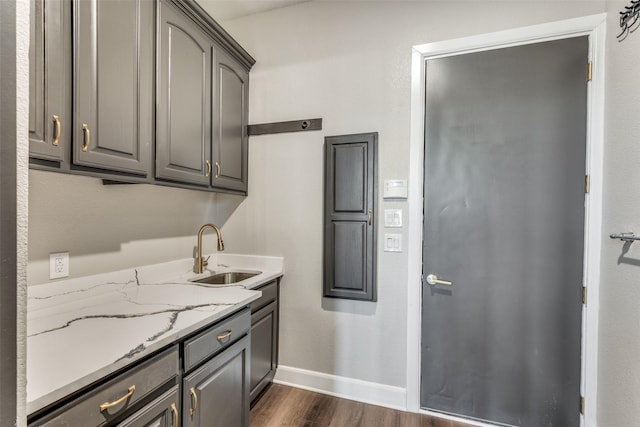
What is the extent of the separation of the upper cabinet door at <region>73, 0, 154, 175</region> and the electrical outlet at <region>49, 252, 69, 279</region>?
518mm

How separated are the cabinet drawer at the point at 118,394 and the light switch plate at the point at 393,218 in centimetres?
145

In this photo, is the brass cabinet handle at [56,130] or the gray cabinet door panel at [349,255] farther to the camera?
the gray cabinet door panel at [349,255]

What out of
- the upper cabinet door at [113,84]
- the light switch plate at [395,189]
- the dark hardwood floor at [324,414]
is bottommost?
the dark hardwood floor at [324,414]

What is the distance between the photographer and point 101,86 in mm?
1198

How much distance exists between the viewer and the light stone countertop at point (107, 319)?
79cm

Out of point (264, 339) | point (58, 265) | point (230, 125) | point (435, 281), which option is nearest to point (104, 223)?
point (58, 265)

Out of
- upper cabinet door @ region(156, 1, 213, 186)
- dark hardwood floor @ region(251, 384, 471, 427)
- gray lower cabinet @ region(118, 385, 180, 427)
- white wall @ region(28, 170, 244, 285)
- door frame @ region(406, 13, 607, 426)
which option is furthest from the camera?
dark hardwood floor @ region(251, 384, 471, 427)

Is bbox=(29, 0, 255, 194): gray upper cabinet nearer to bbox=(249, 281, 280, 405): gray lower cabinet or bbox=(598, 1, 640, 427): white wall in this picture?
bbox=(249, 281, 280, 405): gray lower cabinet

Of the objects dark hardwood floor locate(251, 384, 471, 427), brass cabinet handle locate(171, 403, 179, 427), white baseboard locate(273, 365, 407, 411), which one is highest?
brass cabinet handle locate(171, 403, 179, 427)

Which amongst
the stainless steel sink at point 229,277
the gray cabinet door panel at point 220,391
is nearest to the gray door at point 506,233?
the gray cabinet door panel at point 220,391

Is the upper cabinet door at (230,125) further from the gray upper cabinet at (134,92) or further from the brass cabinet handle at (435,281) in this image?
the brass cabinet handle at (435,281)

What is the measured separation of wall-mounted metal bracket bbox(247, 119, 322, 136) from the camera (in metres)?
2.16

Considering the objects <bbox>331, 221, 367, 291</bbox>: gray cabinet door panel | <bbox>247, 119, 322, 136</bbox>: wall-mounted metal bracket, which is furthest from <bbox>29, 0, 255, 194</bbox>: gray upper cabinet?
<bbox>331, 221, 367, 291</bbox>: gray cabinet door panel

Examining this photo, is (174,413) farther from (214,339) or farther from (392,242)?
(392,242)
